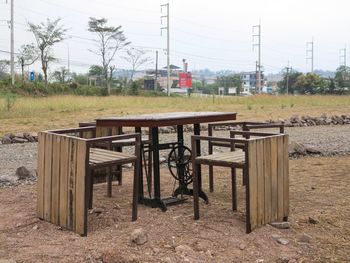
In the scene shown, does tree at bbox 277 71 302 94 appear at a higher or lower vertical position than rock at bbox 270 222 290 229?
higher

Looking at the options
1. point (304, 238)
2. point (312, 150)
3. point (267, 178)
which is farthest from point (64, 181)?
point (312, 150)

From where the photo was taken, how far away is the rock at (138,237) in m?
3.25

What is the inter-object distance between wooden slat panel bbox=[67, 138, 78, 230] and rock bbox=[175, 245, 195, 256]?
84 cm

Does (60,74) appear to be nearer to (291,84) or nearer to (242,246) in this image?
(291,84)

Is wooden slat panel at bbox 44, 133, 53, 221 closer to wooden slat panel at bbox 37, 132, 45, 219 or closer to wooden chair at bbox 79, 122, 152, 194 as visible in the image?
wooden slat panel at bbox 37, 132, 45, 219

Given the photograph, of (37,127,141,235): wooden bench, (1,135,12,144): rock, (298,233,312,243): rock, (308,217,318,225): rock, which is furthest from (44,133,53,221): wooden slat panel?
(1,135,12,144): rock

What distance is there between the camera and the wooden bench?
3.46m

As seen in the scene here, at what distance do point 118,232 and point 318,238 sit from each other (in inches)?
55.3

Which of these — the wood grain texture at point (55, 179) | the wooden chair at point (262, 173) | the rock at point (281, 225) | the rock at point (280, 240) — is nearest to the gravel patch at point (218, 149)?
the wood grain texture at point (55, 179)

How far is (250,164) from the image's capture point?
3.51m

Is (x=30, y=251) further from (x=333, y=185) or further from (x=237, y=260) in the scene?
(x=333, y=185)

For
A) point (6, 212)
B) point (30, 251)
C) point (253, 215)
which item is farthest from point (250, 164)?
point (6, 212)

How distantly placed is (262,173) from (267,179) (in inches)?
3.7

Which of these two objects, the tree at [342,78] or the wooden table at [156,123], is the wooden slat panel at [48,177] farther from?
the tree at [342,78]
